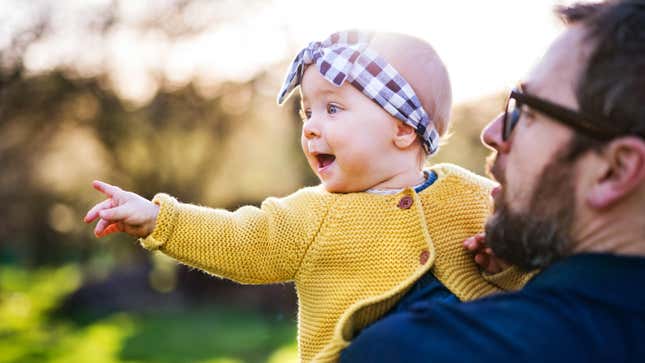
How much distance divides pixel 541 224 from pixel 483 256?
1.56ft

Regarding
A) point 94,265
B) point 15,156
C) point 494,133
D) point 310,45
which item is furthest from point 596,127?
point 94,265

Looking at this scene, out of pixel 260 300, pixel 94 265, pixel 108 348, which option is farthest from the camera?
A: pixel 94 265

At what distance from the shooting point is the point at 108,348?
10.2 metres

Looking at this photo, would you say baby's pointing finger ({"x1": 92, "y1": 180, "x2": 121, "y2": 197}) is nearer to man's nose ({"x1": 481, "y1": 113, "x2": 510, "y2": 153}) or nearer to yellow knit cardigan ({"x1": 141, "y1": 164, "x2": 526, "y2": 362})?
A: yellow knit cardigan ({"x1": 141, "y1": 164, "x2": 526, "y2": 362})

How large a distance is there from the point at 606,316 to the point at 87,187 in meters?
20.2

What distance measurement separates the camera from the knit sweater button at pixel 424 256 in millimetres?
2225

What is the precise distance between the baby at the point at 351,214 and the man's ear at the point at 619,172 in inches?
24.0

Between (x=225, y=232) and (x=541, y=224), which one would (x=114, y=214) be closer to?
(x=225, y=232)

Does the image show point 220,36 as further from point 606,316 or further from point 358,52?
point 606,316

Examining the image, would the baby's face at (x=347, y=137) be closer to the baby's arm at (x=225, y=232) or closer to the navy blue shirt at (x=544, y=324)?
the baby's arm at (x=225, y=232)

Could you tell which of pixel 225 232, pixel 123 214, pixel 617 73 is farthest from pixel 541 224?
pixel 123 214

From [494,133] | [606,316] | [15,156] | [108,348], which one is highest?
[494,133]

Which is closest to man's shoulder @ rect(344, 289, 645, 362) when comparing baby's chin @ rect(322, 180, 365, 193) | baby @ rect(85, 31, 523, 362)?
baby @ rect(85, 31, 523, 362)

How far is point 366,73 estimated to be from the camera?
2389 millimetres
